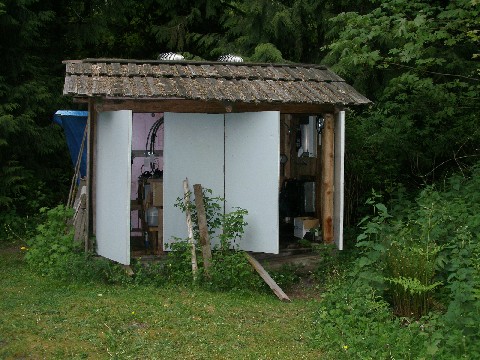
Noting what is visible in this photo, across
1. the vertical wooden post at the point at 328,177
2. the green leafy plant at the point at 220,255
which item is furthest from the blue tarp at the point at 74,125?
the vertical wooden post at the point at 328,177

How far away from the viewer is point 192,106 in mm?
9672

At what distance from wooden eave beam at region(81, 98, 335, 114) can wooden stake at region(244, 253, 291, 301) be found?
2040 millimetres

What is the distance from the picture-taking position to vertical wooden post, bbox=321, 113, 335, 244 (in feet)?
33.3

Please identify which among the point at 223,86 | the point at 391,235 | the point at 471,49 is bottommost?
the point at 391,235

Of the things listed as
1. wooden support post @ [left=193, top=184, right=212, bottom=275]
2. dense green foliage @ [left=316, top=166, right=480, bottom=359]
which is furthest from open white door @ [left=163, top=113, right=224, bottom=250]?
dense green foliage @ [left=316, top=166, right=480, bottom=359]

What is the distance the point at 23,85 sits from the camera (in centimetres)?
1417

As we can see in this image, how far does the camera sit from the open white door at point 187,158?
9.70 metres

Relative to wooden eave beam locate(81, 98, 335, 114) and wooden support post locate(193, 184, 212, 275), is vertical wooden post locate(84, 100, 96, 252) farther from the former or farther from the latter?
wooden support post locate(193, 184, 212, 275)

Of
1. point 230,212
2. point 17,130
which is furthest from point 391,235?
point 17,130

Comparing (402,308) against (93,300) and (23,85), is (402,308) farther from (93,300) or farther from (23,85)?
(23,85)

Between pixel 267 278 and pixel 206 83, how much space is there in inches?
110

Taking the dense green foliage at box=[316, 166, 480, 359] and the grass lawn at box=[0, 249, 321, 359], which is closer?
the dense green foliage at box=[316, 166, 480, 359]

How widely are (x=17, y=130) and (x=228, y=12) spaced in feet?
20.2

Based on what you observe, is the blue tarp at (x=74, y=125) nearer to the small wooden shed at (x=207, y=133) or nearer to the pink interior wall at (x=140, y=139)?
the pink interior wall at (x=140, y=139)
